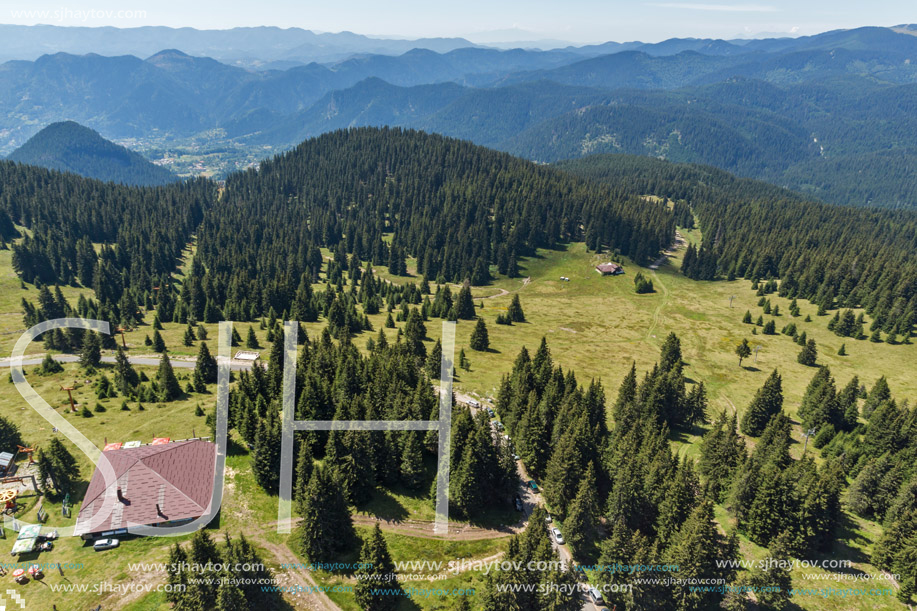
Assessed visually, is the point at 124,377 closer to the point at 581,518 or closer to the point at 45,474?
the point at 45,474

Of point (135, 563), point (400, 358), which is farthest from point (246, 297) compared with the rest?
point (135, 563)

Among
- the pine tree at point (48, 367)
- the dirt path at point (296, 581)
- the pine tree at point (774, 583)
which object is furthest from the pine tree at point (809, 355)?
the pine tree at point (48, 367)

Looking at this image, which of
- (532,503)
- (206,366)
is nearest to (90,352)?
(206,366)

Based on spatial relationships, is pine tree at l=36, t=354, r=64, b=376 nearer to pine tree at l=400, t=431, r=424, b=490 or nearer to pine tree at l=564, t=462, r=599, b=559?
pine tree at l=400, t=431, r=424, b=490

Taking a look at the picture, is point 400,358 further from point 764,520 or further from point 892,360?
point 892,360

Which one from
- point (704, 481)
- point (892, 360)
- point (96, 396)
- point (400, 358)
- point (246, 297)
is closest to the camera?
point (704, 481)

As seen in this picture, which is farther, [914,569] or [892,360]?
[892,360]

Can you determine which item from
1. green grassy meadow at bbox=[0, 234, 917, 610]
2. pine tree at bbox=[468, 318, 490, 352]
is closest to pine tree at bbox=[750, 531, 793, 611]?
green grassy meadow at bbox=[0, 234, 917, 610]
